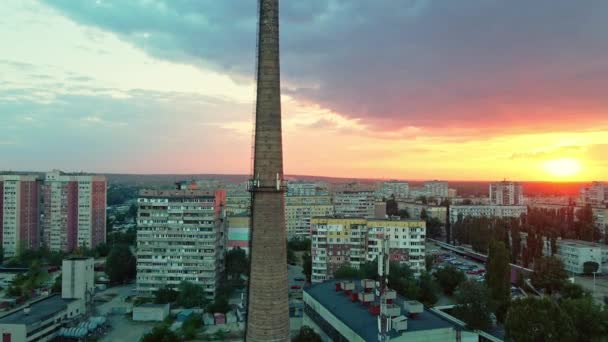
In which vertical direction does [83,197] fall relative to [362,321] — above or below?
above

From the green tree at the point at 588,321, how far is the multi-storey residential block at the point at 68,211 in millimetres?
40568

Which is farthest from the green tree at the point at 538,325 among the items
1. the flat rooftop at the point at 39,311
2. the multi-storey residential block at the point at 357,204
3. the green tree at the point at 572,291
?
the multi-storey residential block at the point at 357,204

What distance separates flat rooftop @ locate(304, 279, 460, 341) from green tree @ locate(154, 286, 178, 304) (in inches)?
444

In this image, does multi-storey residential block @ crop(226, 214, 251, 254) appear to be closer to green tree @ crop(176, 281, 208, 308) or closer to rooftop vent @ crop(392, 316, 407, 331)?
green tree @ crop(176, 281, 208, 308)

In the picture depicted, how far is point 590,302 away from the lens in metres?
19.2

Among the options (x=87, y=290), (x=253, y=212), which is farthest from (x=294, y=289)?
(x=253, y=212)

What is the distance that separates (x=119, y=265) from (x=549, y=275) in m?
29.5

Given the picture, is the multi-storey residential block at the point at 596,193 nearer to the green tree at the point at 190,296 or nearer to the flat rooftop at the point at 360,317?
A: the green tree at the point at 190,296

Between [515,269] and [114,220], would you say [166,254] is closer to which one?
[515,269]

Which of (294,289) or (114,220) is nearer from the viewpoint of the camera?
(294,289)

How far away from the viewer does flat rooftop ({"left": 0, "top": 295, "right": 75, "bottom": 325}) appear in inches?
789

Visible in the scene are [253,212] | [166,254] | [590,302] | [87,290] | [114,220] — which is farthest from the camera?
[114,220]

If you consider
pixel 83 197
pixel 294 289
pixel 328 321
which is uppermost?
pixel 83 197

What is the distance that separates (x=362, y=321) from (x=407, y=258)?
51.7ft
